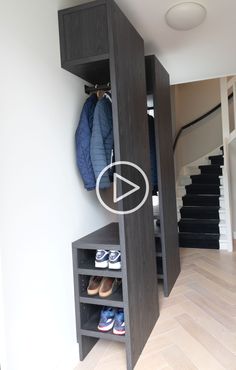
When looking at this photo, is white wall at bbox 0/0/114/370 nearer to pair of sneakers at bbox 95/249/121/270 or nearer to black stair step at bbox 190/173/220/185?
pair of sneakers at bbox 95/249/121/270

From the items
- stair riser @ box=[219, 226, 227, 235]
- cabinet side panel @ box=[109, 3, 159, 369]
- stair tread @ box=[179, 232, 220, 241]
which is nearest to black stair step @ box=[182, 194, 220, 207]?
stair riser @ box=[219, 226, 227, 235]

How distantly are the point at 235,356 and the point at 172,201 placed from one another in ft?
4.75

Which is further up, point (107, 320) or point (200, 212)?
point (200, 212)

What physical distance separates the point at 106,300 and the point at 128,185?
2.31 feet

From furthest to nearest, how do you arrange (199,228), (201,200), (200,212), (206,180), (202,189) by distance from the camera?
(206,180)
(202,189)
(201,200)
(200,212)
(199,228)

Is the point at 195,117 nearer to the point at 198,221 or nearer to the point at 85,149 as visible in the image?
the point at 198,221

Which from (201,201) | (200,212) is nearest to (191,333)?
(200,212)

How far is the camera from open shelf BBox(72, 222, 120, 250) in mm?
1593

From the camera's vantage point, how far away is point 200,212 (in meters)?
4.14

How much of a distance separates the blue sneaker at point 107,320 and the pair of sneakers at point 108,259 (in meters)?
0.34

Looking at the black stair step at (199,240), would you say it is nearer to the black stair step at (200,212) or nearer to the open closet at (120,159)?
the black stair step at (200,212)

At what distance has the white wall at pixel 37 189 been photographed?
3.90ft

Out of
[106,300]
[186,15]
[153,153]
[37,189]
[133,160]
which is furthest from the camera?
[153,153]

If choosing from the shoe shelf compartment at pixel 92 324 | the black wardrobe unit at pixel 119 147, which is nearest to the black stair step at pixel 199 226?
the black wardrobe unit at pixel 119 147
